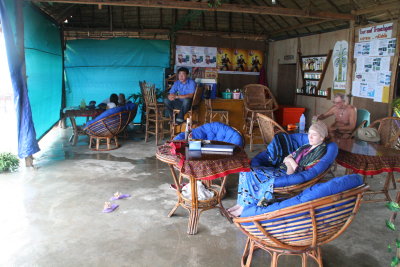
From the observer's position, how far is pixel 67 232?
312 cm

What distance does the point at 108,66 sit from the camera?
9305 mm

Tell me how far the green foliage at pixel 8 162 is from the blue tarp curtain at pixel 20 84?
0.16 m

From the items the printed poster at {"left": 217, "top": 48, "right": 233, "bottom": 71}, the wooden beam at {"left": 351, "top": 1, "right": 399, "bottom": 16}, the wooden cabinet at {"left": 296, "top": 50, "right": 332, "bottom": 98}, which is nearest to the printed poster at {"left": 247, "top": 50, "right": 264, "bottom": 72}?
the printed poster at {"left": 217, "top": 48, "right": 233, "bottom": 71}

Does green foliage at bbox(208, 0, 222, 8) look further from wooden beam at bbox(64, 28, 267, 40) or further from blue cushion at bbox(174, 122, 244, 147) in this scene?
wooden beam at bbox(64, 28, 267, 40)

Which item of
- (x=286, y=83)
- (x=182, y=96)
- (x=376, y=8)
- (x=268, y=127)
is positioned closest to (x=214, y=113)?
(x=182, y=96)

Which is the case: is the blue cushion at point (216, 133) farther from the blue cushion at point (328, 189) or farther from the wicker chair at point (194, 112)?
the wicker chair at point (194, 112)

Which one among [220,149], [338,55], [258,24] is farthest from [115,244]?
[258,24]

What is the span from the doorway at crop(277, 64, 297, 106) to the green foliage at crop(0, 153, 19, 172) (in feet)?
24.1

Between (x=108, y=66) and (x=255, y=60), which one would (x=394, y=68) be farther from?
(x=108, y=66)

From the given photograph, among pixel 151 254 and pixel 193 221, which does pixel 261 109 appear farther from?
pixel 151 254

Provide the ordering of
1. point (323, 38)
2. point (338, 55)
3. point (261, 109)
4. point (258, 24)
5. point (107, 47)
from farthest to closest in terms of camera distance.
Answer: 1. point (258, 24)
2. point (107, 47)
3. point (323, 38)
4. point (338, 55)
5. point (261, 109)

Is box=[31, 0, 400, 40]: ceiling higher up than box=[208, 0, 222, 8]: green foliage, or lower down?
higher up

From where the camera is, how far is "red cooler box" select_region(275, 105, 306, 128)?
324 inches

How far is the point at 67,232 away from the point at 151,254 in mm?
913
